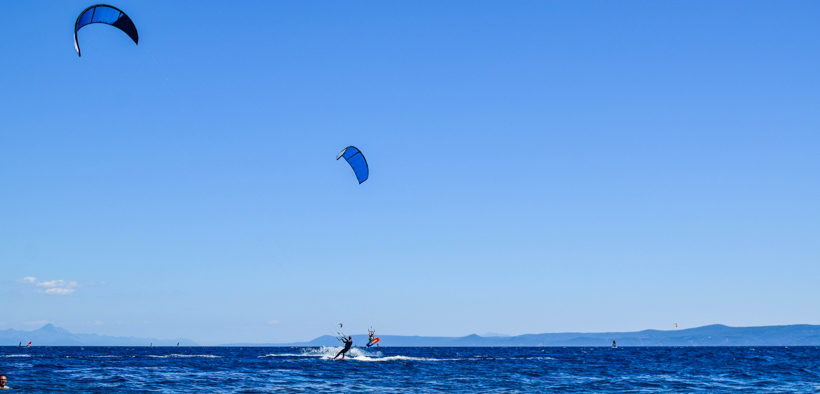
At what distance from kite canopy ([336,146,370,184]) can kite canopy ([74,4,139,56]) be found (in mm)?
11798

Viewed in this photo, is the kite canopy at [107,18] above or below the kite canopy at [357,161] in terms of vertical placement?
above

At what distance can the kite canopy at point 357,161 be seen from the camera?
1302 inches

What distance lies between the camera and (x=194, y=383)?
105 feet

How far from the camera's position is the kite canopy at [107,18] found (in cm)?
2191

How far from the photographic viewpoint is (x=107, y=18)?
22.9 meters

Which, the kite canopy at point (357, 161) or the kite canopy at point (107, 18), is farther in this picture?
the kite canopy at point (357, 161)

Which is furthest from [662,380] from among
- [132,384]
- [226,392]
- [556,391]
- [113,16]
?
[113,16]

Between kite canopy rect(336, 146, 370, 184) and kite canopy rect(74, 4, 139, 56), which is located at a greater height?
kite canopy rect(74, 4, 139, 56)

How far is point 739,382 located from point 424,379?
17.0 meters

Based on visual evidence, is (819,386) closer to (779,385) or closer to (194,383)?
(779,385)

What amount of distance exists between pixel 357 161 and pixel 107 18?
13537 millimetres

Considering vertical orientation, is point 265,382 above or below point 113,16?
below

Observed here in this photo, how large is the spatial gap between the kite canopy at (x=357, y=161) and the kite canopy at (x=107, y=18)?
1180cm

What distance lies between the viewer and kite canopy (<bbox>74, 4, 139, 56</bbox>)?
21909 mm
